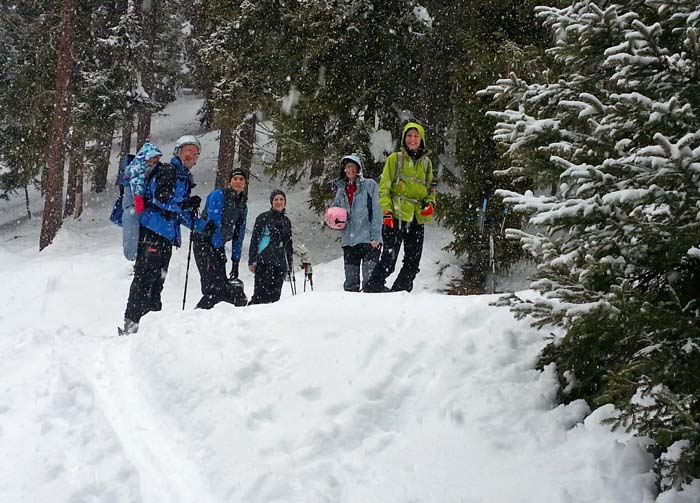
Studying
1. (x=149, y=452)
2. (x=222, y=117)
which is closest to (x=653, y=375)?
(x=149, y=452)

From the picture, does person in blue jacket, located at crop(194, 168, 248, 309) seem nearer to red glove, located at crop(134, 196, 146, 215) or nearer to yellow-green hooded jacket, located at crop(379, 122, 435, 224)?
red glove, located at crop(134, 196, 146, 215)

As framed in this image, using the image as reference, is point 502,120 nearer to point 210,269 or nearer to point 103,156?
point 210,269

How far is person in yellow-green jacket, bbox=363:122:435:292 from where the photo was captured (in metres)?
8.25

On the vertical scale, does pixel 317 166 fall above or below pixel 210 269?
above

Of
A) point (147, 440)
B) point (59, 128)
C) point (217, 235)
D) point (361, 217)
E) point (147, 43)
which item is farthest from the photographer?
point (147, 43)

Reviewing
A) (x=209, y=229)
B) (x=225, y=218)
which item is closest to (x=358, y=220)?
(x=225, y=218)

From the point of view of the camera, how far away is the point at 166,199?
8383 millimetres

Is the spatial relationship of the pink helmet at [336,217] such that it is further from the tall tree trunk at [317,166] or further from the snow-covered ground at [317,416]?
the tall tree trunk at [317,166]

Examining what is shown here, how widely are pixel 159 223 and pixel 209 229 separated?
0.84 meters

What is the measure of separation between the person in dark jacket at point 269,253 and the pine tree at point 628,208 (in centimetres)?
595

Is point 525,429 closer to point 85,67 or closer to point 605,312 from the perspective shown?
point 605,312

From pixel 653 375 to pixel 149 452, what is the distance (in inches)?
138

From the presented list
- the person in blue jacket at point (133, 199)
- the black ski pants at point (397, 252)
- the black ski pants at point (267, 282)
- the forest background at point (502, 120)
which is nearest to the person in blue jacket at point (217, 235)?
the black ski pants at point (267, 282)

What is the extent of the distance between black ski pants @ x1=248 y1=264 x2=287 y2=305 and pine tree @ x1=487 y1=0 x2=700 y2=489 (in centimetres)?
604
